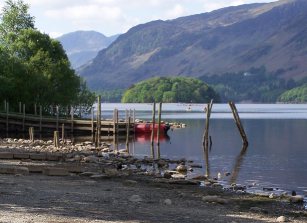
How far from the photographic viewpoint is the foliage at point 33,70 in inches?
3430

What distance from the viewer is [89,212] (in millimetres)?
18531

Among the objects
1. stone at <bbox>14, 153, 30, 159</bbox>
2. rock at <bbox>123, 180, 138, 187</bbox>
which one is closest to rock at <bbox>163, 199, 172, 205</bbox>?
rock at <bbox>123, 180, 138, 187</bbox>

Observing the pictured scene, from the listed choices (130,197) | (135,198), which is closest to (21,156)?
(130,197)

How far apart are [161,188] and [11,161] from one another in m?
10.8

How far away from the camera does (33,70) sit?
89125 millimetres

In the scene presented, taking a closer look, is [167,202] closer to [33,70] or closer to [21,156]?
[21,156]

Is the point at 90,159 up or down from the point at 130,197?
down

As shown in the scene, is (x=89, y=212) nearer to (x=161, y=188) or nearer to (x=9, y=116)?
(x=161, y=188)

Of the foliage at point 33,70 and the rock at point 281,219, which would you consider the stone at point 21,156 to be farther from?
the foliage at point 33,70

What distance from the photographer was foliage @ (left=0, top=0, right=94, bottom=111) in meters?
87.1

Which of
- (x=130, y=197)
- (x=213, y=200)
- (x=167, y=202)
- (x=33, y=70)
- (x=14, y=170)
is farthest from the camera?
(x=33, y=70)

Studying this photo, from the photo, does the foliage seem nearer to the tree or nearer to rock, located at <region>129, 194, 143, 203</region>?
the tree

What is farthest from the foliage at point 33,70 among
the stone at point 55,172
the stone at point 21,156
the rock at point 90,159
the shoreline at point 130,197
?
the stone at point 55,172

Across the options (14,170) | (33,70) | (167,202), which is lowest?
(167,202)
